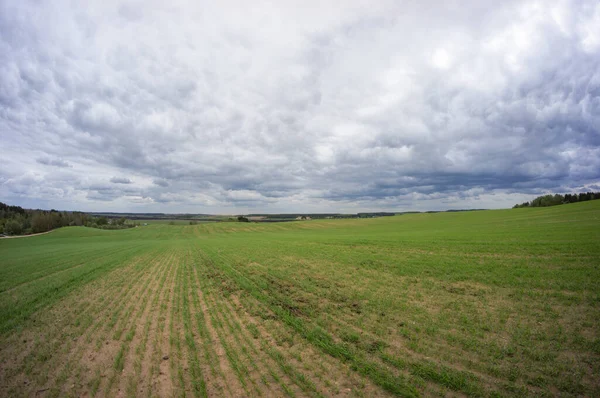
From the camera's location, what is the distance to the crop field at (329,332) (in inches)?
261

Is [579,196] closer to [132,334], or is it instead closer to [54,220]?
[132,334]

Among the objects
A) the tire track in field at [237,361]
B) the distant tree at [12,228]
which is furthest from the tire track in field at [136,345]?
the distant tree at [12,228]

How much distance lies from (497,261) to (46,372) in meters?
22.2

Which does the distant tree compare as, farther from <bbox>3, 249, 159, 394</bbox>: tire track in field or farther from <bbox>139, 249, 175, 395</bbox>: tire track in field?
<bbox>139, 249, 175, 395</bbox>: tire track in field

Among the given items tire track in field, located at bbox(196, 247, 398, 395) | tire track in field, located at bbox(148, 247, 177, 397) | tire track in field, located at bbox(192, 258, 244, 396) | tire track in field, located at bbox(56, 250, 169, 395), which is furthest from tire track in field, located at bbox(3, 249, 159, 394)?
tire track in field, located at bbox(196, 247, 398, 395)

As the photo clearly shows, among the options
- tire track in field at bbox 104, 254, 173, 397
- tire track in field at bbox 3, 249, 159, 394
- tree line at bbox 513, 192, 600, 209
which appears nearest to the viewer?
tire track in field at bbox 104, 254, 173, 397

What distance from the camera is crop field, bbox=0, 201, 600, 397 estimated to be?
6.63 metres

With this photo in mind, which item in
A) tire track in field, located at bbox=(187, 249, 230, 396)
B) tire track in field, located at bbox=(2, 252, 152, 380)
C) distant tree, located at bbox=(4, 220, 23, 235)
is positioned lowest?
tire track in field, located at bbox=(2, 252, 152, 380)

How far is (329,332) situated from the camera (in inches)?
373

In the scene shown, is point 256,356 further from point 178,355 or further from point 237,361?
point 178,355

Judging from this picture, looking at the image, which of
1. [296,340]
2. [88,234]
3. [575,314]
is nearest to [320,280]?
[296,340]

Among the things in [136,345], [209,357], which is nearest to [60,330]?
[136,345]

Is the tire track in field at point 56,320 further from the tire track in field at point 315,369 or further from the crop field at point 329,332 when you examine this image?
the tire track in field at point 315,369

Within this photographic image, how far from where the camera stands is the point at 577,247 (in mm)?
17000
